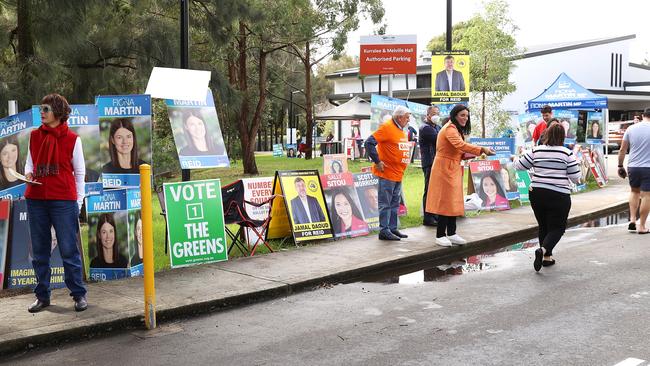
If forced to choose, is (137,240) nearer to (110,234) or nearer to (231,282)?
(110,234)

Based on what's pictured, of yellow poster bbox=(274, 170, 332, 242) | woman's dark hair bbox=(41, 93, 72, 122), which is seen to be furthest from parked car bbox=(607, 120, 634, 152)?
woman's dark hair bbox=(41, 93, 72, 122)

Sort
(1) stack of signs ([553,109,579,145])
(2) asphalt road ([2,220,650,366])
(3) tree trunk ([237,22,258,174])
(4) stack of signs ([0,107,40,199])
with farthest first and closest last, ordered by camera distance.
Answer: (3) tree trunk ([237,22,258,174])
(1) stack of signs ([553,109,579,145])
(4) stack of signs ([0,107,40,199])
(2) asphalt road ([2,220,650,366])

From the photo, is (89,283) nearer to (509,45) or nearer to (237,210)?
(237,210)

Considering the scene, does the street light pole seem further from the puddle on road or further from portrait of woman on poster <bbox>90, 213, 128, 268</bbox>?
the puddle on road

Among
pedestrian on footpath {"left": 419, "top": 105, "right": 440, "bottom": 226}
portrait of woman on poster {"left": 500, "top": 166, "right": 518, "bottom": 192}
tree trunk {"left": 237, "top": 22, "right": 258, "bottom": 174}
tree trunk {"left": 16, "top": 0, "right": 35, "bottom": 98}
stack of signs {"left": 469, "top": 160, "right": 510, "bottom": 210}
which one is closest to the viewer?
pedestrian on footpath {"left": 419, "top": 105, "right": 440, "bottom": 226}

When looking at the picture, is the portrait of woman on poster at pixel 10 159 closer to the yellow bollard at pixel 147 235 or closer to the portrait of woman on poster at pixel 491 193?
the yellow bollard at pixel 147 235

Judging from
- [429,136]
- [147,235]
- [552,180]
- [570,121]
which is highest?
[570,121]

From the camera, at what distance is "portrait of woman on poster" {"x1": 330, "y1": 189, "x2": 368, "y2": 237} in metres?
10.3

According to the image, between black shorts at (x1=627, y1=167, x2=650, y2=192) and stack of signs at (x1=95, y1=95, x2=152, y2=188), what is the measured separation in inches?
293

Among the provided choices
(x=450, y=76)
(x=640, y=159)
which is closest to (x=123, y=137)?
(x=640, y=159)

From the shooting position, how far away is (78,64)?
556 inches

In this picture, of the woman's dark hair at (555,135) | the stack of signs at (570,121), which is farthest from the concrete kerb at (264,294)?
the stack of signs at (570,121)

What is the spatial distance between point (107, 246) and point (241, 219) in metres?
1.89

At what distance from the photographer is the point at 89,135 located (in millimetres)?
8188
